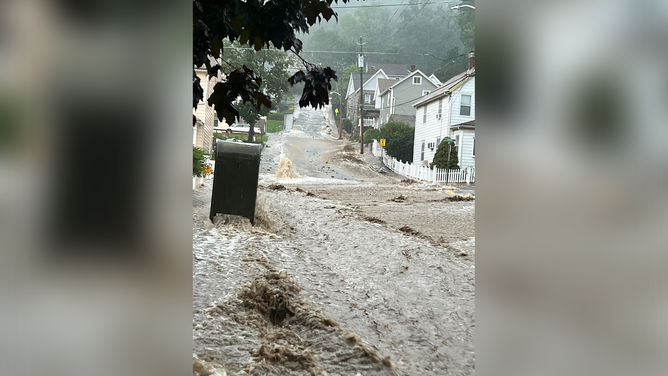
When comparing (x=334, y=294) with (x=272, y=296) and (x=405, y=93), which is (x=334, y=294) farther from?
(x=405, y=93)

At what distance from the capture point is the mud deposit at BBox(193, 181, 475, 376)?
3.26 m

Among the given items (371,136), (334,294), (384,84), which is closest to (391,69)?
(384,84)

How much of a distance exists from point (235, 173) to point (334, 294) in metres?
3.48

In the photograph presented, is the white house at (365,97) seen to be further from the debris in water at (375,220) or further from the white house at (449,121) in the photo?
the debris in water at (375,220)

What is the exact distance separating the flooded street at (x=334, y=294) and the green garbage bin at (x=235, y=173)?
1.59 feet

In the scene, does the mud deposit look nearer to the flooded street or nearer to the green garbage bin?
the flooded street

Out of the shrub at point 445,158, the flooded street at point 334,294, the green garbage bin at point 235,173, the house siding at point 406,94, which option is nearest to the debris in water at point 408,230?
the flooded street at point 334,294
